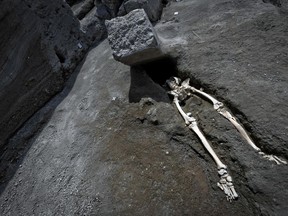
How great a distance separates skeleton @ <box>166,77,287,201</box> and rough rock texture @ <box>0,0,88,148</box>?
1.88 metres

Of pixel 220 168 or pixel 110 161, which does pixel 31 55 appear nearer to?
pixel 110 161

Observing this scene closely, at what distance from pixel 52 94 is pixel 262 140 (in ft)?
9.83

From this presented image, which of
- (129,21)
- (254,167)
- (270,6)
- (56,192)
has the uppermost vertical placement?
(129,21)

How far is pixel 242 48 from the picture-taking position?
3.07 meters

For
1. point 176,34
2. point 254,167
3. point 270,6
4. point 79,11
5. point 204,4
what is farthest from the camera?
point 79,11

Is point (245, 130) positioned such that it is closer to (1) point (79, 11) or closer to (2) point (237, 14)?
(2) point (237, 14)

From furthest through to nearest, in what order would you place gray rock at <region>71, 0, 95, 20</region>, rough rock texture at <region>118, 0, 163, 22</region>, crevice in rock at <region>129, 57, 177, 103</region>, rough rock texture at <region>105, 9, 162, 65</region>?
gray rock at <region>71, 0, 95, 20</region> < rough rock texture at <region>118, 0, 163, 22</region> < crevice in rock at <region>129, 57, 177, 103</region> < rough rock texture at <region>105, 9, 162, 65</region>

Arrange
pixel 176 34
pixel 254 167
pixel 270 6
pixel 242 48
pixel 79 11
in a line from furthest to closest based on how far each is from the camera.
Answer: pixel 79 11
pixel 176 34
pixel 270 6
pixel 242 48
pixel 254 167

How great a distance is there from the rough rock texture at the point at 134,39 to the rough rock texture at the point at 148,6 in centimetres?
112

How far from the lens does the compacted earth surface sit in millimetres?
2297

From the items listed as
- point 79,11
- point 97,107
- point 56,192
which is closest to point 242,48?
point 97,107

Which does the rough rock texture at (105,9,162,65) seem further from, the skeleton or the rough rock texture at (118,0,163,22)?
the rough rock texture at (118,0,163,22)

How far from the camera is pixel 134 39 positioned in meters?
3.15

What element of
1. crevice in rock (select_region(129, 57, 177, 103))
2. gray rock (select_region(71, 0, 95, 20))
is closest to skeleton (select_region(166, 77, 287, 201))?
crevice in rock (select_region(129, 57, 177, 103))
